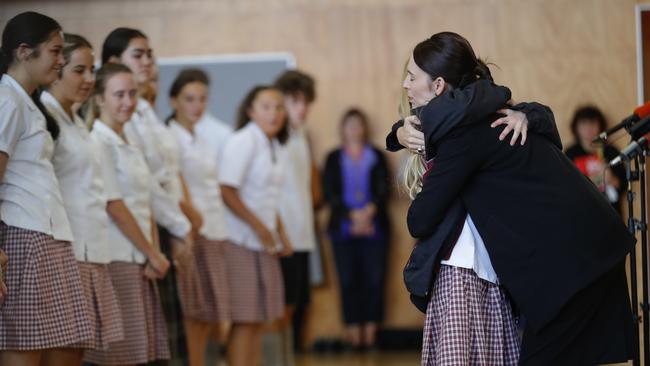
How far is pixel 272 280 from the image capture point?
4.86 meters

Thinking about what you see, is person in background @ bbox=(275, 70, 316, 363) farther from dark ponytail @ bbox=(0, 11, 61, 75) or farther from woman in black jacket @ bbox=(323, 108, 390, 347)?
dark ponytail @ bbox=(0, 11, 61, 75)

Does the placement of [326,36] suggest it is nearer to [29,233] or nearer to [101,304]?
[101,304]

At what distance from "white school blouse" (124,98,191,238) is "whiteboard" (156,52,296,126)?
2891mm

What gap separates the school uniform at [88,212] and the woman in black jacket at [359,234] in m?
3.51

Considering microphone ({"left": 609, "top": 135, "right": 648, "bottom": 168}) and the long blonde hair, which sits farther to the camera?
microphone ({"left": 609, "top": 135, "right": 648, "bottom": 168})

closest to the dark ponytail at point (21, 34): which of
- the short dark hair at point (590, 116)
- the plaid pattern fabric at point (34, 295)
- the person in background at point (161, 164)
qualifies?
the plaid pattern fabric at point (34, 295)

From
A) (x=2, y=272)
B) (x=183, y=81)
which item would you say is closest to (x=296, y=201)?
(x=183, y=81)

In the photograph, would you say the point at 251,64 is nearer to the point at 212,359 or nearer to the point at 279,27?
the point at 279,27

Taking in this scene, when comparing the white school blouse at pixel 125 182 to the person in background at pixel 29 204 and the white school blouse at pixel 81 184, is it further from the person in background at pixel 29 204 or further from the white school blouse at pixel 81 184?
the person in background at pixel 29 204

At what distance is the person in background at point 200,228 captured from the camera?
448 cm

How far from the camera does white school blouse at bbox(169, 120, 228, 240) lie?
4602 millimetres

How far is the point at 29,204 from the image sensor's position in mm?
2893

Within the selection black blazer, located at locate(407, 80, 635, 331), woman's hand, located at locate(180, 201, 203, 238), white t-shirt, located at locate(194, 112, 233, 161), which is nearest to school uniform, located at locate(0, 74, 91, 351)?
black blazer, located at locate(407, 80, 635, 331)

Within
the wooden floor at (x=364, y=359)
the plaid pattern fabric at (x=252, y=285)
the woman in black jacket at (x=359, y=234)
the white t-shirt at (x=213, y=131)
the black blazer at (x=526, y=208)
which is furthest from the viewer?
the woman in black jacket at (x=359, y=234)
